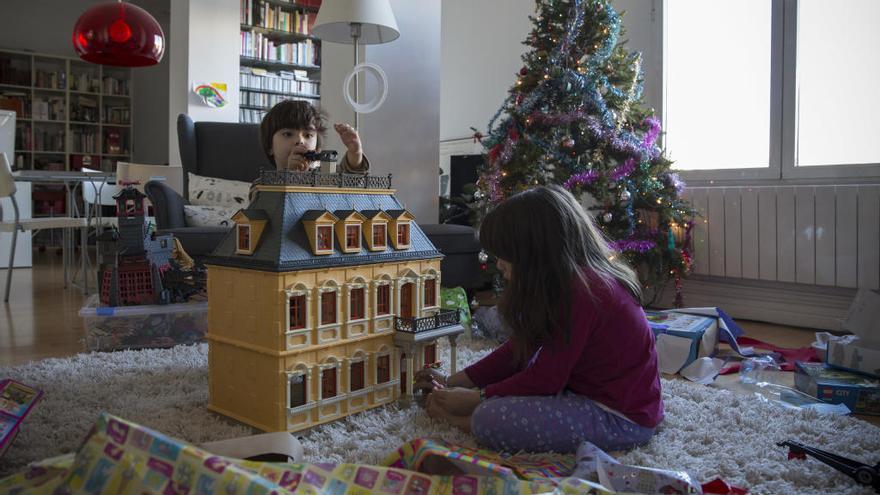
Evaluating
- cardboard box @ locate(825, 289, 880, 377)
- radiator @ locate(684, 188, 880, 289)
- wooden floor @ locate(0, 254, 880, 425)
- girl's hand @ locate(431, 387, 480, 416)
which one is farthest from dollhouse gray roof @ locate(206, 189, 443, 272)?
radiator @ locate(684, 188, 880, 289)

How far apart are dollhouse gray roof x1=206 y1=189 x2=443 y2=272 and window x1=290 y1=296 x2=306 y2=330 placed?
0.09 m

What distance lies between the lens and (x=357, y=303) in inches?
66.1

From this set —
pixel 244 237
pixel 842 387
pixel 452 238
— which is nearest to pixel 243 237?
pixel 244 237

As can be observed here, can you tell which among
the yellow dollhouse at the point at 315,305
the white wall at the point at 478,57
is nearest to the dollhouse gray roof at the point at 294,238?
the yellow dollhouse at the point at 315,305

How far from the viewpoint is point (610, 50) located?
3.24 meters

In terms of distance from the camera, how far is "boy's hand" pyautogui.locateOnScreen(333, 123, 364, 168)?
1.85 meters

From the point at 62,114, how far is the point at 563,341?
28.6ft

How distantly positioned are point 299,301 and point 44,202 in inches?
302

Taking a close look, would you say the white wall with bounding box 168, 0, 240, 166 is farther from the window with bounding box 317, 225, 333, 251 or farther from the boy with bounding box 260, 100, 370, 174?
the window with bounding box 317, 225, 333, 251

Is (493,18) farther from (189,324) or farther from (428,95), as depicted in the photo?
(189,324)

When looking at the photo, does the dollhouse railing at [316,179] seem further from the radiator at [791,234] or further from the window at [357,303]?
the radiator at [791,234]

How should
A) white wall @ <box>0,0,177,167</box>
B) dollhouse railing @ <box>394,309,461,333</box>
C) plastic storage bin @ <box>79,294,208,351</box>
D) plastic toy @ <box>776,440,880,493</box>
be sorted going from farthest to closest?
white wall @ <box>0,0,177,167</box> → plastic storage bin @ <box>79,294,208,351</box> → dollhouse railing @ <box>394,309,461,333</box> → plastic toy @ <box>776,440,880,493</box>

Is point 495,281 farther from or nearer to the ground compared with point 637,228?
nearer to the ground

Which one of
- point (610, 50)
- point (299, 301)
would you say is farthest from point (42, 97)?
point (299, 301)
